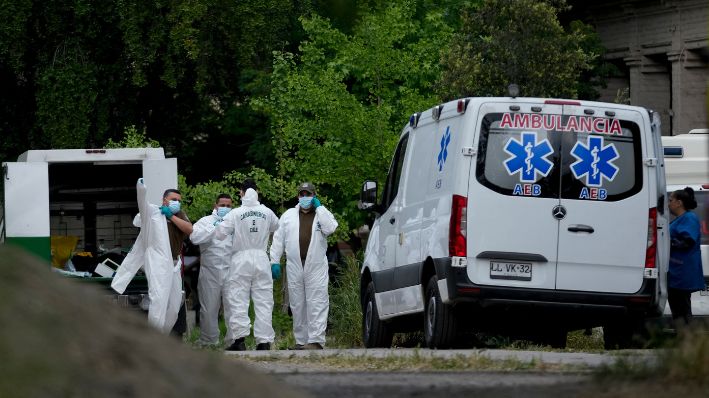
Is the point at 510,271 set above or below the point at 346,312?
above

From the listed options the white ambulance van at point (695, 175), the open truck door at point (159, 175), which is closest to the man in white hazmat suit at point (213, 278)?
the open truck door at point (159, 175)

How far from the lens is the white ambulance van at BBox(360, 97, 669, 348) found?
509 inches

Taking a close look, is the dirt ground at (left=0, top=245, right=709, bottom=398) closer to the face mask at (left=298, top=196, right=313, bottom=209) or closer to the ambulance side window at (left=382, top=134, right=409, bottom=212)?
the ambulance side window at (left=382, top=134, right=409, bottom=212)

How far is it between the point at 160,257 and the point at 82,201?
5.21 m

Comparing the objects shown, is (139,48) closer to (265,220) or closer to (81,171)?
(81,171)

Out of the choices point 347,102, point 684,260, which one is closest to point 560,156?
point 684,260

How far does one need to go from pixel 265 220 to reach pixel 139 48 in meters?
16.2

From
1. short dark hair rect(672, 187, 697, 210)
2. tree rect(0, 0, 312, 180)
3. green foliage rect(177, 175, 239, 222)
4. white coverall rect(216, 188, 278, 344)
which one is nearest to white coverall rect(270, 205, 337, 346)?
white coverall rect(216, 188, 278, 344)

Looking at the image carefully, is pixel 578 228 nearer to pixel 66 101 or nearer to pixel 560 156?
pixel 560 156

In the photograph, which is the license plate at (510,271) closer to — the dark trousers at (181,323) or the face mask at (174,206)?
the face mask at (174,206)

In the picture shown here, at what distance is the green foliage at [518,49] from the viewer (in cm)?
2998

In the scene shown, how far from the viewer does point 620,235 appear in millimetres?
13188

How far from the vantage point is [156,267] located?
53.3ft

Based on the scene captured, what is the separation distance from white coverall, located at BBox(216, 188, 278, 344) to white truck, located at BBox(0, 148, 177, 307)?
1.26 meters
